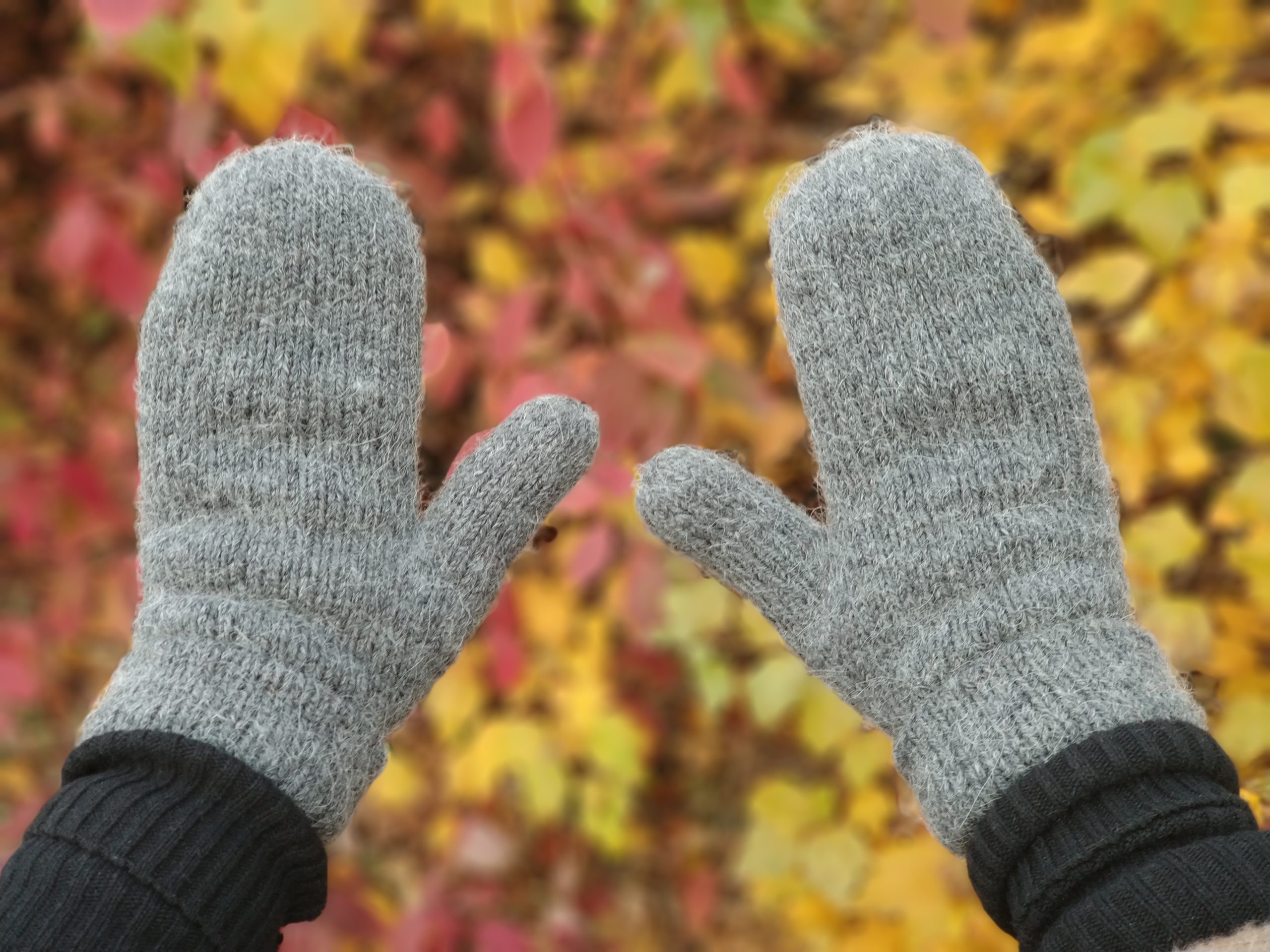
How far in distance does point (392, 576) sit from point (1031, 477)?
0.52 metres

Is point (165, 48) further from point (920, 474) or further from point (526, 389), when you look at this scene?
point (920, 474)

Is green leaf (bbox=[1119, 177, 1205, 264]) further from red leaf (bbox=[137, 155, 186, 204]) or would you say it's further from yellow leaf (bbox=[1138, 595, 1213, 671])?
red leaf (bbox=[137, 155, 186, 204])

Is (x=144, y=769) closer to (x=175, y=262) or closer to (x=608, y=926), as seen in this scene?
(x=175, y=262)

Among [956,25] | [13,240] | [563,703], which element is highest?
[956,25]

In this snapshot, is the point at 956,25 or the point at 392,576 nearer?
the point at 392,576

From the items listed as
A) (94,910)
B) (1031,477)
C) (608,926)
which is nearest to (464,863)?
(608,926)

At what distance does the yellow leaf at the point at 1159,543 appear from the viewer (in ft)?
3.49

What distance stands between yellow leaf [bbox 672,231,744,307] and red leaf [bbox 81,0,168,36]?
2.78 feet

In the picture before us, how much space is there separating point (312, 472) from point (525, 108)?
0.57 metres

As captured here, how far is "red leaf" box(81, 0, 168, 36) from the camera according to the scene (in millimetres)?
906

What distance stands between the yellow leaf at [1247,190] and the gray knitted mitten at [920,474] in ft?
1.22

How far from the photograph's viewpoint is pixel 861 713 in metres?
0.81

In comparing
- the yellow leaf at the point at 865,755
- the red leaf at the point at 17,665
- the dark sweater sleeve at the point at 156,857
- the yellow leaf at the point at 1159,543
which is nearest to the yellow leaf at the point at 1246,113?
the yellow leaf at the point at 1159,543

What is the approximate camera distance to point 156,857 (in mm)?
625
